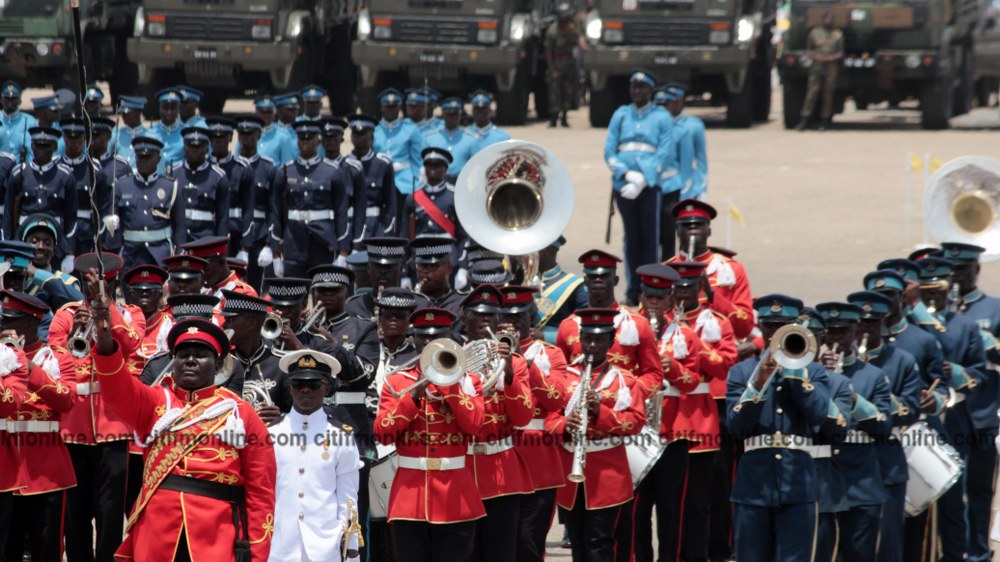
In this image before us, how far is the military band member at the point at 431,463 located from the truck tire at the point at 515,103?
62.3 ft

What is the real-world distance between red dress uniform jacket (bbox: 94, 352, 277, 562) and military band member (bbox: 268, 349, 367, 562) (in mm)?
508

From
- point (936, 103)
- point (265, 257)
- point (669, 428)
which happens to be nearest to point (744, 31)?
point (936, 103)

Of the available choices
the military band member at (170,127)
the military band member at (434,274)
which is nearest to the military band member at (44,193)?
the military band member at (170,127)

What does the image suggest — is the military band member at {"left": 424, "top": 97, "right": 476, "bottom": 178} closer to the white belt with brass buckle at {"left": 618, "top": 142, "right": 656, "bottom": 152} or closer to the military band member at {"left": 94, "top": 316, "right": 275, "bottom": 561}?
the white belt with brass buckle at {"left": 618, "top": 142, "right": 656, "bottom": 152}

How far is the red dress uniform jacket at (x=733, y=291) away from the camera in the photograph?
1050 centimetres

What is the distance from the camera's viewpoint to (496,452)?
27.0 feet

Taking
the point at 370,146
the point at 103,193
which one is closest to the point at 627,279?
the point at 370,146

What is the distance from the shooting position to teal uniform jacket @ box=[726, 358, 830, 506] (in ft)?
27.4

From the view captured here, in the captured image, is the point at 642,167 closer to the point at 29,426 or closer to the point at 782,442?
the point at 782,442

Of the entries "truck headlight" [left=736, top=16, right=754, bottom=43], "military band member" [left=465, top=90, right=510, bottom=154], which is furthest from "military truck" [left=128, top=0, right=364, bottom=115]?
"military band member" [left=465, top=90, right=510, bottom=154]

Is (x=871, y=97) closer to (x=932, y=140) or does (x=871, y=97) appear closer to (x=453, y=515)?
(x=932, y=140)

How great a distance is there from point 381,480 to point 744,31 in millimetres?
18322

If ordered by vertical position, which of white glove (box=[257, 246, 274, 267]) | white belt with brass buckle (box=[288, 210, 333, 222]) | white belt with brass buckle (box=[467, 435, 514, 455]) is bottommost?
white glove (box=[257, 246, 274, 267])

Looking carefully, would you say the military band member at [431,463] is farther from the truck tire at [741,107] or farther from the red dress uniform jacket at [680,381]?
the truck tire at [741,107]
